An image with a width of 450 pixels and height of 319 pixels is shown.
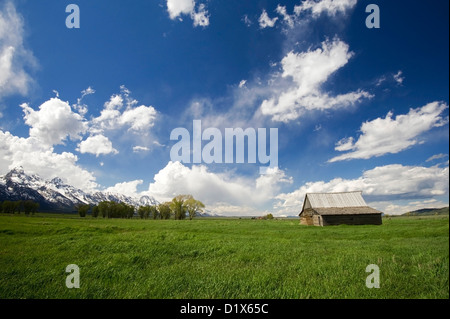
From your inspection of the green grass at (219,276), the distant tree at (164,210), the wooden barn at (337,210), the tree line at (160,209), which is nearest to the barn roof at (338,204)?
the wooden barn at (337,210)

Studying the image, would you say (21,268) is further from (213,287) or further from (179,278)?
(213,287)

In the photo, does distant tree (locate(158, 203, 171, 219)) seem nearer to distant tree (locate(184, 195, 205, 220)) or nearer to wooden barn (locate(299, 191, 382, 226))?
distant tree (locate(184, 195, 205, 220))

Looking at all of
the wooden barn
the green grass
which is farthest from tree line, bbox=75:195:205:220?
the green grass

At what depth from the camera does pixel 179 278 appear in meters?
7.12

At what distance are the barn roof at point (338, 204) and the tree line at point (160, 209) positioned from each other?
143 feet

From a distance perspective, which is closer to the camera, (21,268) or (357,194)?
(21,268)

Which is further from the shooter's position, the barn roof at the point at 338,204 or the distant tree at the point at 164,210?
the distant tree at the point at 164,210

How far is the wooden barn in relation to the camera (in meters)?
40.6

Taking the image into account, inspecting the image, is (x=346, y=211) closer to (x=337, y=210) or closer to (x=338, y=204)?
(x=337, y=210)

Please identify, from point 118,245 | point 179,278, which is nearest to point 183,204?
point 118,245

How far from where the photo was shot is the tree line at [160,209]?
7925cm

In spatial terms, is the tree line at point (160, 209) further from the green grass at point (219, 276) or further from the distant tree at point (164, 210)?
the green grass at point (219, 276)
